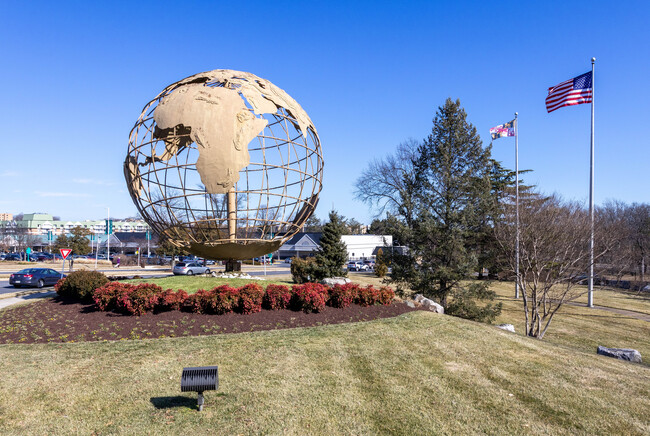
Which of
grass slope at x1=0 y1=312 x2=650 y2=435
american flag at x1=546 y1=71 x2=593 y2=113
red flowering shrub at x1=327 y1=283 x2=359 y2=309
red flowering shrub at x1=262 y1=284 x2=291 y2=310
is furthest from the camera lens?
american flag at x1=546 y1=71 x2=593 y2=113

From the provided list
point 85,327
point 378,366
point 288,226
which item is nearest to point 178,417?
point 378,366

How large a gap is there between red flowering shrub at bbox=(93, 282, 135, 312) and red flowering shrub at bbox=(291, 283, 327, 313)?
4547 millimetres

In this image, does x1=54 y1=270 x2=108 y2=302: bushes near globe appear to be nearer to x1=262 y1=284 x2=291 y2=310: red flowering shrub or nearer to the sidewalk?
the sidewalk

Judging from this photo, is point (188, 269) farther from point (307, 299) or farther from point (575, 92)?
point (575, 92)

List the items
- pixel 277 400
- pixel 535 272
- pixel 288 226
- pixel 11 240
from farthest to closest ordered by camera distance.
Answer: pixel 11 240
pixel 535 272
pixel 288 226
pixel 277 400

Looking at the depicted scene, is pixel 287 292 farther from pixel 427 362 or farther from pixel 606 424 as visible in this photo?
pixel 606 424

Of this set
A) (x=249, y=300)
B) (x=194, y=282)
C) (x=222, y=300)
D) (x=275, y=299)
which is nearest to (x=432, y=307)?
(x=275, y=299)

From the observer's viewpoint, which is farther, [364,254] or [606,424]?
[364,254]

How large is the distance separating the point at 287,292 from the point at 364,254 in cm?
5623

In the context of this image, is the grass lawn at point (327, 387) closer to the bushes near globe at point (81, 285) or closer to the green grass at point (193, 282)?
the bushes near globe at point (81, 285)

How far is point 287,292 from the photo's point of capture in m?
11.2

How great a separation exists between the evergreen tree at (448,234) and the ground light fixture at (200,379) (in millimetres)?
13294

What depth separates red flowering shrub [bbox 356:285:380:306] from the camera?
11961 millimetres

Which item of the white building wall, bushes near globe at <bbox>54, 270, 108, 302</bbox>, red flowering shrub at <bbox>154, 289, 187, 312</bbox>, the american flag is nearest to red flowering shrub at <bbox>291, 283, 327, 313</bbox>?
red flowering shrub at <bbox>154, 289, 187, 312</bbox>
